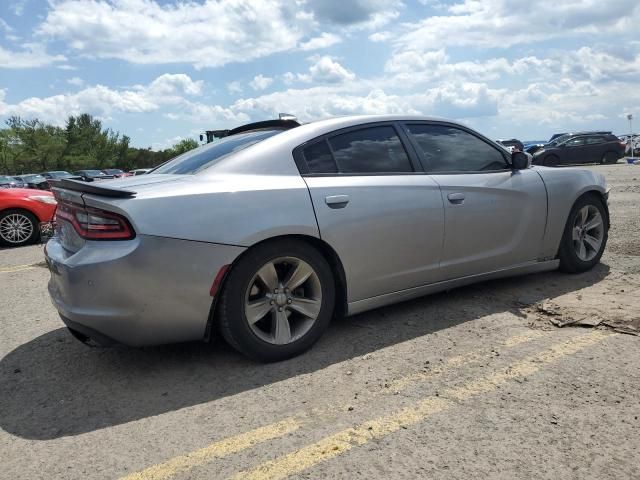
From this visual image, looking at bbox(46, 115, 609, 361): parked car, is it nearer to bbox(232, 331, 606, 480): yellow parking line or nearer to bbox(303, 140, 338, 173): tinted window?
bbox(303, 140, 338, 173): tinted window

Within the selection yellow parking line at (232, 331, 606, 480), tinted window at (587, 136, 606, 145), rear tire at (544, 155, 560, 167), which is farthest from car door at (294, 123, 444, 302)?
tinted window at (587, 136, 606, 145)

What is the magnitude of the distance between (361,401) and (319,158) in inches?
62.1

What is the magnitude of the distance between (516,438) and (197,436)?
1422 mm

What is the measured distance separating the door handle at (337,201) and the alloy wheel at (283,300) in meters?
0.41

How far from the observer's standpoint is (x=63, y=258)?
10.1ft

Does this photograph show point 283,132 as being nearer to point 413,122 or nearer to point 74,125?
point 413,122

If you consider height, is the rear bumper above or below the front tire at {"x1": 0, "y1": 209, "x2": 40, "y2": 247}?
above

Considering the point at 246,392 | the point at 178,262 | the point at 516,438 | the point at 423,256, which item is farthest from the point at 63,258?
the point at 516,438

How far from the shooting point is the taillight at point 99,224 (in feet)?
9.36

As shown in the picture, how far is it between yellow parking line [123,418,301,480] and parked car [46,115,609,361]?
0.71 m

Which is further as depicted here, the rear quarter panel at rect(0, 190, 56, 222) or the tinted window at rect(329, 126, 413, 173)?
the rear quarter panel at rect(0, 190, 56, 222)

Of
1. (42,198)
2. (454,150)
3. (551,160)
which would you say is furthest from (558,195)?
(551,160)

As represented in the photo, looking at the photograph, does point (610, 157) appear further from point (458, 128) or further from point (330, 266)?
point (330, 266)

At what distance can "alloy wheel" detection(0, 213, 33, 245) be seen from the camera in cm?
917
